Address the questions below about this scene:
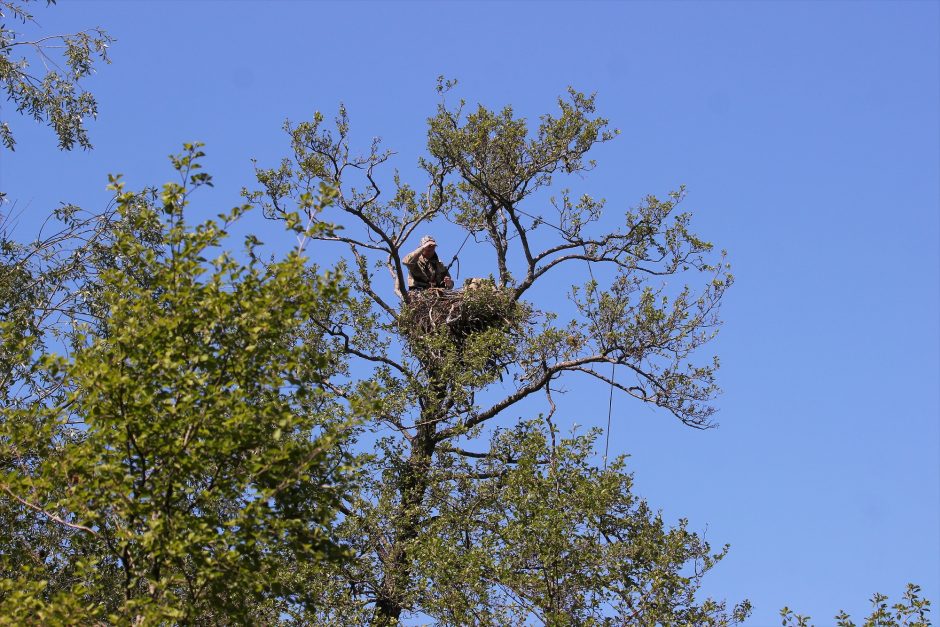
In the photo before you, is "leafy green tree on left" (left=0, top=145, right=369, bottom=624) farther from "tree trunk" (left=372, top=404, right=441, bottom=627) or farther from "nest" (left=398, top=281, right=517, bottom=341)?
"nest" (left=398, top=281, right=517, bottom=341)

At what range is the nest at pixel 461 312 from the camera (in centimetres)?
2232

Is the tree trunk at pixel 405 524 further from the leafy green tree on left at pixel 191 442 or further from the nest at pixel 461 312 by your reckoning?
the leafy green tree on left at pixel 191 442

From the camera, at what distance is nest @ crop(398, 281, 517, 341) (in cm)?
2232

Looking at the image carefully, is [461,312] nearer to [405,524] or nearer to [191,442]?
[405,524]

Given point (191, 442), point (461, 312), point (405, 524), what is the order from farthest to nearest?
point (461, 312) → point (405, 524) → point (191, 442)

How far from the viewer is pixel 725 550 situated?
18688 mm

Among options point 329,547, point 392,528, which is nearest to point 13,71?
point 392,528

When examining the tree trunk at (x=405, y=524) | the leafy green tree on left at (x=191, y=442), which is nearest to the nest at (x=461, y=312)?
the tree trunk at (x=405, y=524)

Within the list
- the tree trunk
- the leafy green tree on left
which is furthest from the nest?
the leafy green tree on left

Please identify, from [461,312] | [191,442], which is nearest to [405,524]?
[461,312]

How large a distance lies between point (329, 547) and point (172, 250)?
3.24 m

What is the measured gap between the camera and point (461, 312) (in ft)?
73.3

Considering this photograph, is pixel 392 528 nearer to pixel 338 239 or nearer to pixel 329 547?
pixel 338 239

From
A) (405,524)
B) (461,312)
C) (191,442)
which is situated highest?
(461,312)
